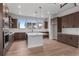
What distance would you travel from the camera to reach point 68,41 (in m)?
6.73

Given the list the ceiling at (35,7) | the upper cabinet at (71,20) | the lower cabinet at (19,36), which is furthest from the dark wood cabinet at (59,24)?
the lower cabinet at (19,36)

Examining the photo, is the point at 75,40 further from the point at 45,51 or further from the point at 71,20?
the point at 45,51

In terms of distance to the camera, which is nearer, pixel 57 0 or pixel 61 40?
pixel 57 0

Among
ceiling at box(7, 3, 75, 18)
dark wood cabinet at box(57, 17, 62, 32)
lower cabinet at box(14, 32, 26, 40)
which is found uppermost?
ceiling at box(7, 3, 75, 18)

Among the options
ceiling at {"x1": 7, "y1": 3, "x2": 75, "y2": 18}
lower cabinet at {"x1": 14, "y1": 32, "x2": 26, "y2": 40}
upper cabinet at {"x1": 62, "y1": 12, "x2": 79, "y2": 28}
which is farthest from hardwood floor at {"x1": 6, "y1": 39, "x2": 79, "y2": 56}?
Answer: lower cabinet at {"x1": 14, "y1": 32, "x2": 26, "y2": 40}

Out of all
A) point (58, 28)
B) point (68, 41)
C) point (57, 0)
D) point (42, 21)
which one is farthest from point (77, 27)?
point (42, 21)

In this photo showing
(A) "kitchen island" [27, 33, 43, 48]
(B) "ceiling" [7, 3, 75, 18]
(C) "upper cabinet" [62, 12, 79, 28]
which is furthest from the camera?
(C) "upper cabinet" [62, 12, 79, 28]

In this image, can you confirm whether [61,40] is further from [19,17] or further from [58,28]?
[19,17]

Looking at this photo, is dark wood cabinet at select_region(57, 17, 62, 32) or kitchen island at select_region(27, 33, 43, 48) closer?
kitchen island at select_region(27, 33, 43, 48)

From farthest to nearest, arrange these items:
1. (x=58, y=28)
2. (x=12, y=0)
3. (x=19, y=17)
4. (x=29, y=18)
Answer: (x=29, y=18) → (x=19, y=17) → (x=58, y=28) → (x=12, y=0)

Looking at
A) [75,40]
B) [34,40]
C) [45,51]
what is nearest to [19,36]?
[34,40]

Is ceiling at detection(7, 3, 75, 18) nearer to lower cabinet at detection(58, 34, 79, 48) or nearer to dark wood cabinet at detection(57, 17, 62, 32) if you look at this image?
dark wood cabinet at detection(57, 17, 62, 32)

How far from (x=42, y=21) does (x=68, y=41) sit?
630 centimetres

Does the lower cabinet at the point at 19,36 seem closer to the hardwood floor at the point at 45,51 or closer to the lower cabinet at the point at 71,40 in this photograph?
the hardwood floor at the point at 45,51
